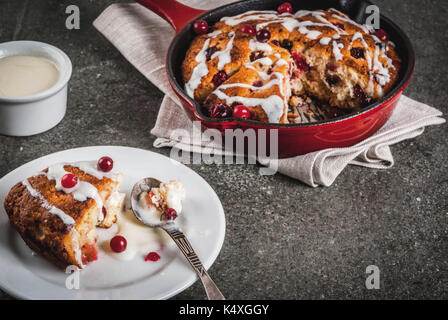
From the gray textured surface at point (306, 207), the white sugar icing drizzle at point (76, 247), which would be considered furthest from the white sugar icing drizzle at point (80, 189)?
the gray textured surface at point (306, 207)

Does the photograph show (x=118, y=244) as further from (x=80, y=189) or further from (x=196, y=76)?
(x=196, y=76)

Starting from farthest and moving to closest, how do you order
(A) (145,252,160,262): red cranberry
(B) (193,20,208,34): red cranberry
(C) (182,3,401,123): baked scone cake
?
(B) (193,20,208,34): red cranberry → (C) (182,3,401,123): baked scone cake → (A) (145,252,160,262): red cranberry

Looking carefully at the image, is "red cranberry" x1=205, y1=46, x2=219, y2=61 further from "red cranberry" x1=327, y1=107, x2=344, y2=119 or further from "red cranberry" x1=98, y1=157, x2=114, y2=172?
"red cranberry" x1=98, y1=157, x2=114, y2=172

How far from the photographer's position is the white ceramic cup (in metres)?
2.17

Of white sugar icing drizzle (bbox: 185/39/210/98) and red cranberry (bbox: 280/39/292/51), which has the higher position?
red cranberry (bbox: 280/39/292/51)

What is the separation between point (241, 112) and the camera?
2.10m

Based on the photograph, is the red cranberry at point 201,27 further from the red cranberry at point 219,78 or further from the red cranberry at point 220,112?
the red cranberry at point 220,112

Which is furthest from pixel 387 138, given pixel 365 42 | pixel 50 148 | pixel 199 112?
pixel 50 148

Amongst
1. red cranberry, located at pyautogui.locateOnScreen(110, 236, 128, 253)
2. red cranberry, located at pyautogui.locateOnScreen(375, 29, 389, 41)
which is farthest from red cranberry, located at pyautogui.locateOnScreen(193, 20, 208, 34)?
red cranberry, located at pyautogui.locateOnScreen(110, 236, 128, 253)

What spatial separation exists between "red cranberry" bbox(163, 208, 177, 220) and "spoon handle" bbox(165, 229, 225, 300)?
5 centimetres

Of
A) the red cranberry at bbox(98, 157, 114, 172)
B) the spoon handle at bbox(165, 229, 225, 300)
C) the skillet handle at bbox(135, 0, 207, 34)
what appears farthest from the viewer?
the skillet handle at bbox(135, 0, 207, 34)

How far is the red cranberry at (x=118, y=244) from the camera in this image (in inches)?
68.4

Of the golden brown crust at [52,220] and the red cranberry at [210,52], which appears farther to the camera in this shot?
the red cranberry at [210,52]

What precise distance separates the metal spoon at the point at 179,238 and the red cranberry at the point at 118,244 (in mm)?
108
